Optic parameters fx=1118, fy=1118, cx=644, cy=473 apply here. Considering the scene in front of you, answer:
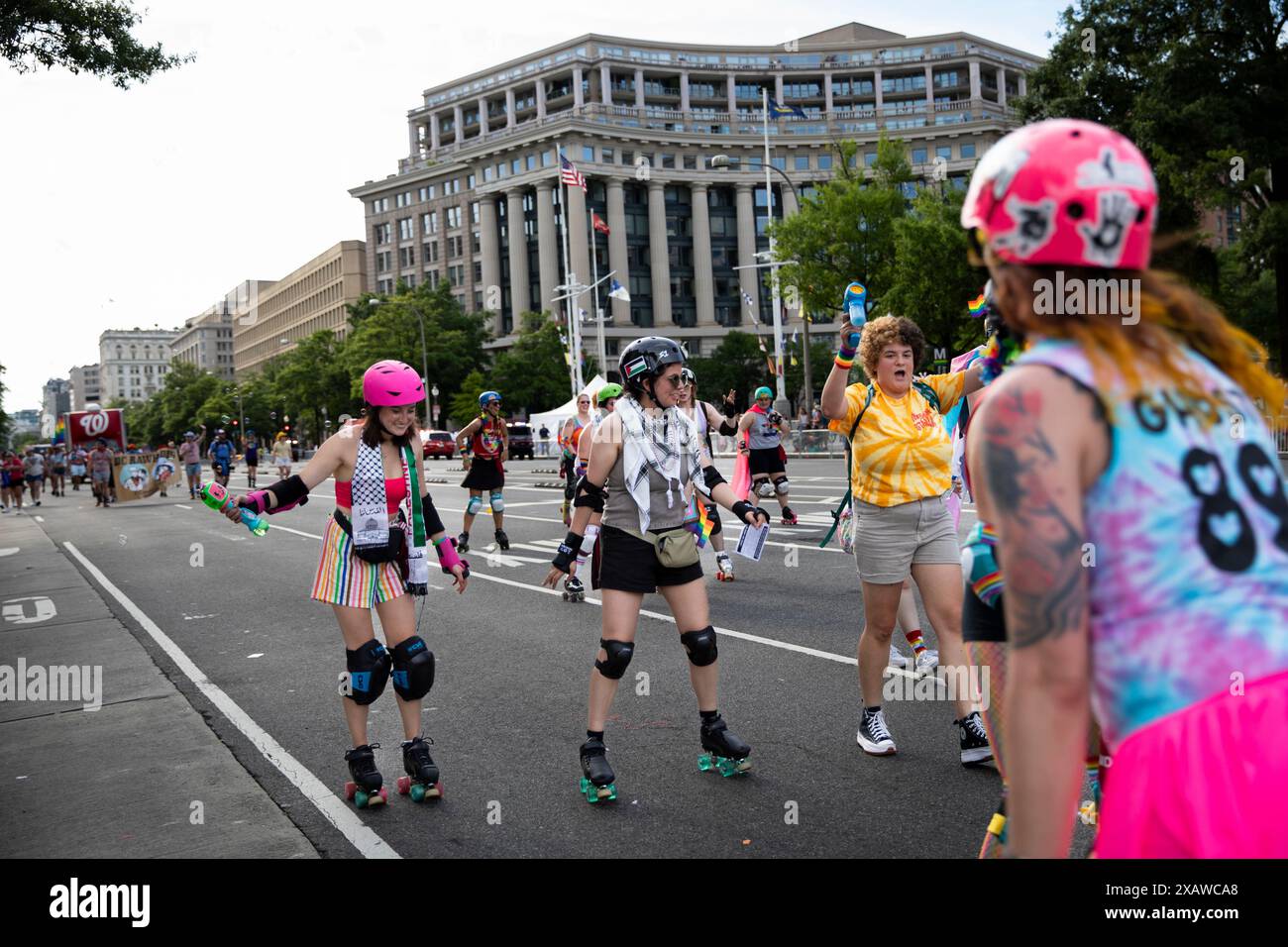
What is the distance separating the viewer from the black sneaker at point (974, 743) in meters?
5.04

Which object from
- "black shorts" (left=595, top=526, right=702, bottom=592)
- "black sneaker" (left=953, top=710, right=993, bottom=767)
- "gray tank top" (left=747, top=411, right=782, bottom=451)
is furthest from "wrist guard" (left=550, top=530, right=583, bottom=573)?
"gray tank top" (left=747, top=411, right=782, bottom=451)

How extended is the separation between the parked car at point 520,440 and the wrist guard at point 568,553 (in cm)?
5094

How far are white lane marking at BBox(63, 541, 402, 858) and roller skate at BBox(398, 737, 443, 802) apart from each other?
0.93 ft

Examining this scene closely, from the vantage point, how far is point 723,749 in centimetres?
512

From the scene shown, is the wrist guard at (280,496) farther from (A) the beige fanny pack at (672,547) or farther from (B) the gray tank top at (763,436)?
(B) the gray tank top at (763,436)

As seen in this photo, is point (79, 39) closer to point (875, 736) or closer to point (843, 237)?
point (875, 736)

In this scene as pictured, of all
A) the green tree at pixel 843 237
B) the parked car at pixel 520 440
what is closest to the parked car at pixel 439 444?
the parked car at pixel 520 440

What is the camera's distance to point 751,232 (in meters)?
111

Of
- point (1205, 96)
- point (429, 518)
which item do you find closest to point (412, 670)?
point (429, 518)

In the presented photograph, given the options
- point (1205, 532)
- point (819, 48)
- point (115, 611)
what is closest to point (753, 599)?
point (115, 611)

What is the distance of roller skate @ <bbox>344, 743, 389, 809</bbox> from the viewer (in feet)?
16.2

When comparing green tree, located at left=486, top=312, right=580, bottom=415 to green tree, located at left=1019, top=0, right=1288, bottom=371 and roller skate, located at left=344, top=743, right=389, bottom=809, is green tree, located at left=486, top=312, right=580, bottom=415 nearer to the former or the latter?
green tree, located at left=1019, top=0, right=1288, bottom=371

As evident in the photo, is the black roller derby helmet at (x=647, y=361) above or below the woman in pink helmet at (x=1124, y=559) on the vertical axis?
above

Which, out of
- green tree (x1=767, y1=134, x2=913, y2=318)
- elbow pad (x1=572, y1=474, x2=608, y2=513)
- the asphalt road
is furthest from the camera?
green tree (x1=767, y1=134, x2=913, y2=318)
